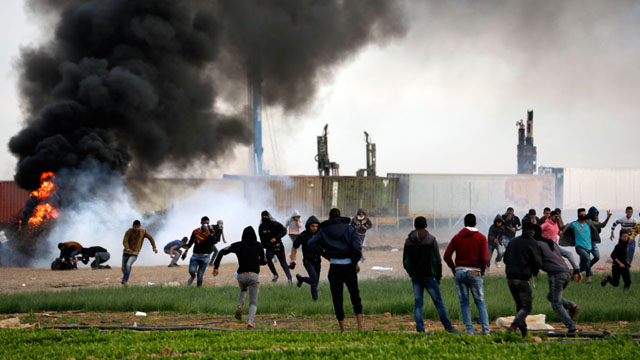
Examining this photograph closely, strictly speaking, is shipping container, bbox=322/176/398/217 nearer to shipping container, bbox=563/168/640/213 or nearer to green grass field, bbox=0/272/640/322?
shipping container, bbox=563/168/640/213

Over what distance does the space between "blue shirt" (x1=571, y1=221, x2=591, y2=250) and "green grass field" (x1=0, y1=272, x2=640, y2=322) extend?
90 cm

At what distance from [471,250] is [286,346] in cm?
278

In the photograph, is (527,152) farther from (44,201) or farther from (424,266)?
(424,266)

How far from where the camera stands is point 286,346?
855 cm

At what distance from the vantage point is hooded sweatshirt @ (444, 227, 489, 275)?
9344 mm

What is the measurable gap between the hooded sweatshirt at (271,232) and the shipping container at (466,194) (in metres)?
28.8

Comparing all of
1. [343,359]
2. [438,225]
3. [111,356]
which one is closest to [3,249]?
[111,356]

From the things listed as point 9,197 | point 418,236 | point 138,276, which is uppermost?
point 9,197

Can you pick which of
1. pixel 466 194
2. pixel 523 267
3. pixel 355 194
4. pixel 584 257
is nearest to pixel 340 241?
pixel 523 267

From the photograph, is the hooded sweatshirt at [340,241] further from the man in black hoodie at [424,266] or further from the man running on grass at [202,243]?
the man running on grass at [202,243]

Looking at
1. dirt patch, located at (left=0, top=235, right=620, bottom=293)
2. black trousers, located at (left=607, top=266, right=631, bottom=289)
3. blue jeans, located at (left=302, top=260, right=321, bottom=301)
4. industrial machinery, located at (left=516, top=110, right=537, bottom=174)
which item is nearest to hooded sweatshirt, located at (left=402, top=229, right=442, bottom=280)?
blue jeans, located at (left=302, top=260, right=321, bottom=301)

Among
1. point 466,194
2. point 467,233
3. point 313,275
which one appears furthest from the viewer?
point 466,194

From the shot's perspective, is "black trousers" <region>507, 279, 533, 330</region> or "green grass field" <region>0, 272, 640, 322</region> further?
"green grass field" <region>0, 272, 640, 322</region>

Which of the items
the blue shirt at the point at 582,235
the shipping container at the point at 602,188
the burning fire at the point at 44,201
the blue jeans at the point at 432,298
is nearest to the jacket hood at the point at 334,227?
the blue jeans at the point at 432,298
